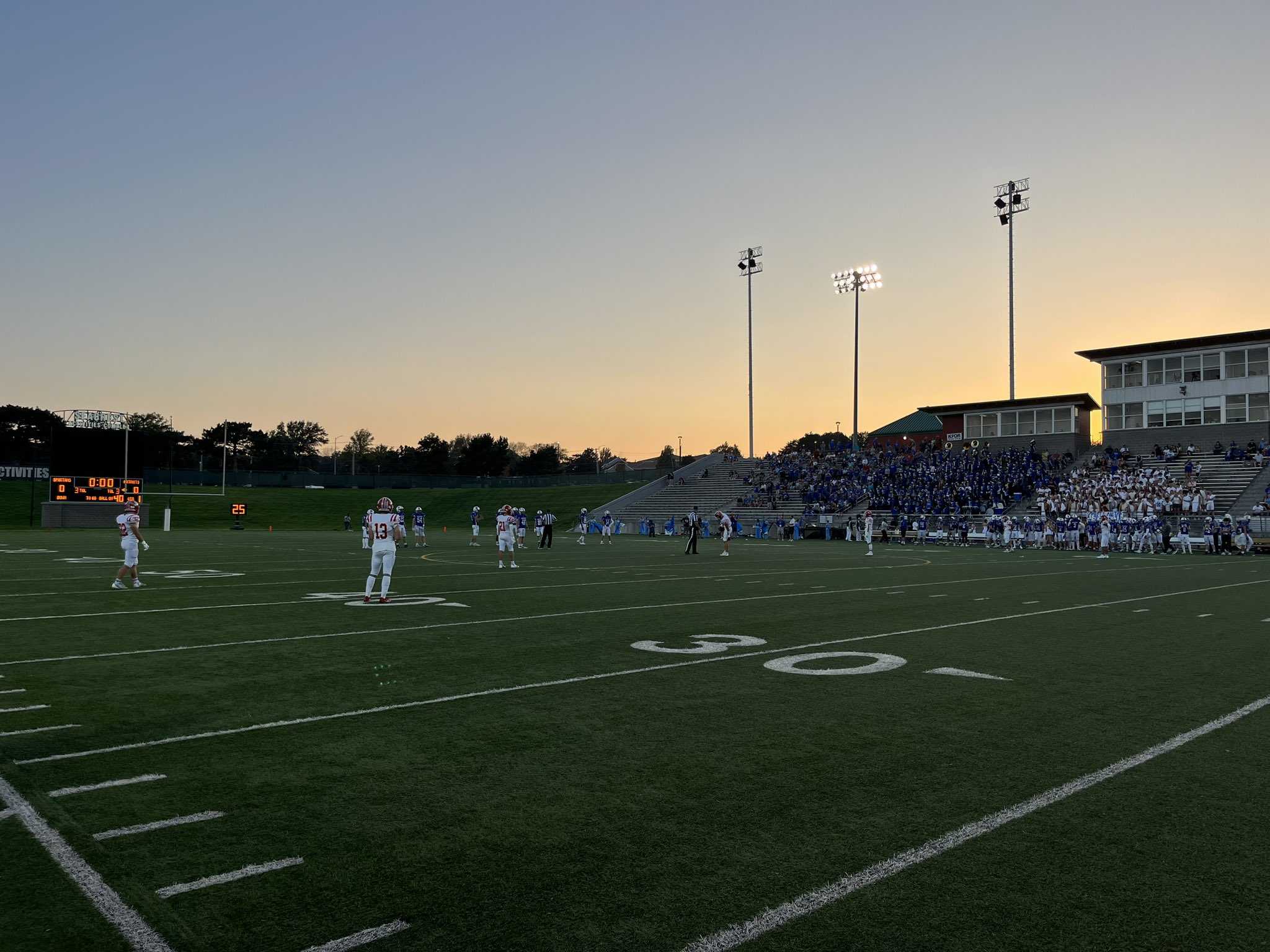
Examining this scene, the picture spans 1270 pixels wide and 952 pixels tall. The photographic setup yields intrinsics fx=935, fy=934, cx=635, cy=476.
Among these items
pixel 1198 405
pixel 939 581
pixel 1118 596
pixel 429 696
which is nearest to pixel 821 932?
pixel 429 696

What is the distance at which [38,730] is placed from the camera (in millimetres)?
6055

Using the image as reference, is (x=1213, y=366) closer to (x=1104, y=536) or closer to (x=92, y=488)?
(x=1104, y=536)

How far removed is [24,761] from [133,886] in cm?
229

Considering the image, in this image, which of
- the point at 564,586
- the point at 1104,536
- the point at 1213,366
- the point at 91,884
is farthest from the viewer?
the point at 1213,366

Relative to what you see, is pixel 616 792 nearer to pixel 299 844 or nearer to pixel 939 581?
pixel 299 844

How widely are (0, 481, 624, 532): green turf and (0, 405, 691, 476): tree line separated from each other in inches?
669

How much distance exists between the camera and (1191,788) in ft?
16.1

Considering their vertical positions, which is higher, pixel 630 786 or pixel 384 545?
pixel 384 545

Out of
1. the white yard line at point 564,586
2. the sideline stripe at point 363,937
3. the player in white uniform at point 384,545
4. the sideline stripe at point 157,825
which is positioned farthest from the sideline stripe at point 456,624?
the sideline stripe at point 363,937

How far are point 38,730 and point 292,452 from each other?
124615 mm

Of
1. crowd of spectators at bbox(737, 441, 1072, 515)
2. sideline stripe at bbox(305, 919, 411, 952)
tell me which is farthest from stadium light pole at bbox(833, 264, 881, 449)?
sideline stripe at bbox(305, 919, 411, 952)

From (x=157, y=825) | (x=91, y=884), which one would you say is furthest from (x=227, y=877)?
(x=157, y=825)

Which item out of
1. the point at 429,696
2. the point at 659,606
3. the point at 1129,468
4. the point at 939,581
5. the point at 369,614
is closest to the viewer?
the point at 429,696

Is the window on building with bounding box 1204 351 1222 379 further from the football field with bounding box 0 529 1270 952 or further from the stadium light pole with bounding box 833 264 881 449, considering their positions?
the football field with bounding box 0 529 1270 952
